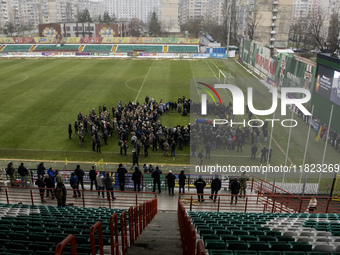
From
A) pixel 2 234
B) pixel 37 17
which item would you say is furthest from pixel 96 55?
pixel 37 17

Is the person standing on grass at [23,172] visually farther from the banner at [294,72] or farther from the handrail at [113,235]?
the banner at [294,72]

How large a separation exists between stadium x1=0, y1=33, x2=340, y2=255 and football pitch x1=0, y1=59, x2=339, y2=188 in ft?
0.34

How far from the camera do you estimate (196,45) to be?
6731cm

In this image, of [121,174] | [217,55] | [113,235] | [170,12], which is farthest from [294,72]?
[170,12]

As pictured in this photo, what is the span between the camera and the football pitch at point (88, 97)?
47.7ft

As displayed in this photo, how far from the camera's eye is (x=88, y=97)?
30.1 meters

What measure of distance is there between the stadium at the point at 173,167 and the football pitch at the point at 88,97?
0.34 ft

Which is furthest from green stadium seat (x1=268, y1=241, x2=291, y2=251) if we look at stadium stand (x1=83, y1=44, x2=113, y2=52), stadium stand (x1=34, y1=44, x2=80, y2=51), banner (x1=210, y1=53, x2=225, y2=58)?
stadium stand (x1=34, y1=44, x2=80, y2=51)

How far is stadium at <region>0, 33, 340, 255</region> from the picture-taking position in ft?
17.6

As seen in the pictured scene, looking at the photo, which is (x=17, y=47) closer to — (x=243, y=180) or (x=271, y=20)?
(x=271, y=20)

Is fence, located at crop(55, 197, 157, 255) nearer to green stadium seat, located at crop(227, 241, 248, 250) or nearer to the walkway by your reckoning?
the walkway

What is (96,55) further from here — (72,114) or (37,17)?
(37,17)

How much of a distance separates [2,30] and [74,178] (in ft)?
384

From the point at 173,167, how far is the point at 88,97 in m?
16.2
